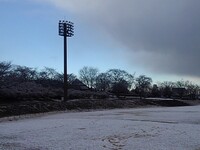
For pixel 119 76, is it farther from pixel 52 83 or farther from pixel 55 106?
pixel 55 106

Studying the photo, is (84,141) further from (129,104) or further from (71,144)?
(129,104)

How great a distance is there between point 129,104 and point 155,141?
230 feet

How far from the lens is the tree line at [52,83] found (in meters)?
91.9

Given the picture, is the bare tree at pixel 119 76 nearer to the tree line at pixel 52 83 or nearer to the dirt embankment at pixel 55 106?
the tree line at pixel 52 83

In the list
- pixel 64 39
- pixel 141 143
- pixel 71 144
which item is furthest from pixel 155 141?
pixel 64 39

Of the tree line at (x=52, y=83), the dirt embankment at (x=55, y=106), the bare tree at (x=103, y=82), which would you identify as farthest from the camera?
the bare tree at (x=103, y=82)

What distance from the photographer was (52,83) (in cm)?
13425

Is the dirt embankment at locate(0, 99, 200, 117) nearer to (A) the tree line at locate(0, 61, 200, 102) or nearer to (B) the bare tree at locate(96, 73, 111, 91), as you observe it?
(A) the tree line at locate(0, 61, 200, 102)

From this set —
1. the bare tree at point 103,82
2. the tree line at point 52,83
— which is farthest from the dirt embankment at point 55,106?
the bare tree at point 103,82

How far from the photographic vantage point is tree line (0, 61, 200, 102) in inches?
3618

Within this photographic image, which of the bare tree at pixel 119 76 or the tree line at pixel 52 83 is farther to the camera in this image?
the bare tree at pixel 119 76

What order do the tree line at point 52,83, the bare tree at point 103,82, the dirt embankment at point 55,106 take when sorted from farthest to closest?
the bare tree at point 103,82
the tree line at point 52,83
the dirt embankment at point 55,106

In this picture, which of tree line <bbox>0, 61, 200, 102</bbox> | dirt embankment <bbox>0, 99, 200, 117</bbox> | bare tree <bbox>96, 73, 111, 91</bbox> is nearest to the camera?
dirt embankment <bbox>0, 99, 200, 117</bbox>

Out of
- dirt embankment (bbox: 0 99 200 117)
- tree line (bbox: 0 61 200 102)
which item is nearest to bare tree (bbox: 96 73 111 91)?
tree line (bbox: 0 61 200 102)
